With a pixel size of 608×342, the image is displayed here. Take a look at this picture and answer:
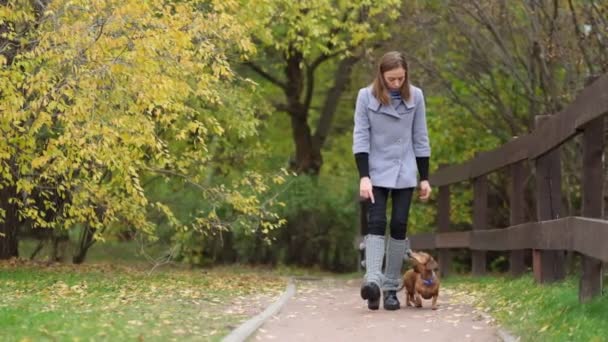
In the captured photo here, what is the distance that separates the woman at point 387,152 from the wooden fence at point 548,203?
1134 mm

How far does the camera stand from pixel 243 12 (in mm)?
14961

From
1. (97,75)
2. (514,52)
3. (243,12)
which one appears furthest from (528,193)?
(97,75)

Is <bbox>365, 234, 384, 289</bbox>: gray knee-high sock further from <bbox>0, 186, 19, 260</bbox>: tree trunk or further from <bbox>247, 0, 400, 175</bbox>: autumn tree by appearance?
<bbox>0, 186, 19, 260</bbox>: tree trunk

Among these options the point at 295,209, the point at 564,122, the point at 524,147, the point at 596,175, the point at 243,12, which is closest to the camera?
the point at 596,175

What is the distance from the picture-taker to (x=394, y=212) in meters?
8.95

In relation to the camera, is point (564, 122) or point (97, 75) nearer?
point (564, 122)

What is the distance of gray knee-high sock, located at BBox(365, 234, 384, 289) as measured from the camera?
28.2 feet

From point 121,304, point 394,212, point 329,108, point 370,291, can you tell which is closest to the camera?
point 370,291

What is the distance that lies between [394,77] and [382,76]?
0.11m

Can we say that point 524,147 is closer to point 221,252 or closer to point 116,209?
point 116,209

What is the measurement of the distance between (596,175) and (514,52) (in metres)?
8.29

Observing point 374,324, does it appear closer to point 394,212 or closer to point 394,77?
point 394,212

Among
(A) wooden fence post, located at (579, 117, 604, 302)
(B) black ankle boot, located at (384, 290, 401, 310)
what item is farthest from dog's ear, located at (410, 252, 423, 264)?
(A) wooden fence post, located at (579, 117, 604, 302)

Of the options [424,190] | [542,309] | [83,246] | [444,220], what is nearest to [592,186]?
[542,309]
